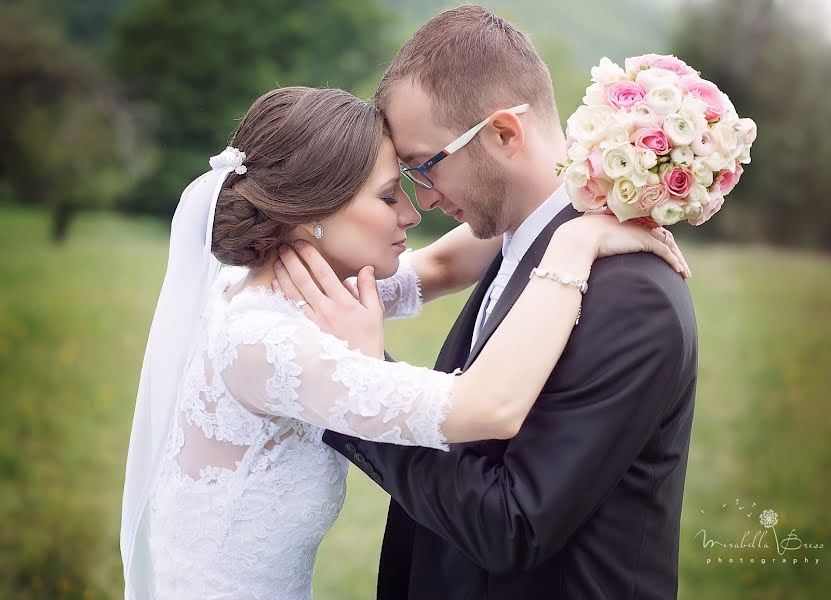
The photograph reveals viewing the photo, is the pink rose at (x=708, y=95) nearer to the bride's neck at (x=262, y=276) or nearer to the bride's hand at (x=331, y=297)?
the bride's hand at (x=331, y=297)

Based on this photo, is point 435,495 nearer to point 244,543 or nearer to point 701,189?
point 244,543

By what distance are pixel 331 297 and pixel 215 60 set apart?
5355 mm

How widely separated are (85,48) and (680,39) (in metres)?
4.51

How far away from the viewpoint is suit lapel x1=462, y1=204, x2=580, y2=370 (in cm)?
221

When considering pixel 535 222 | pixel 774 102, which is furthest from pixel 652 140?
pixel 774 102

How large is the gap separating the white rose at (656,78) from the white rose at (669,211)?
0.27 metres

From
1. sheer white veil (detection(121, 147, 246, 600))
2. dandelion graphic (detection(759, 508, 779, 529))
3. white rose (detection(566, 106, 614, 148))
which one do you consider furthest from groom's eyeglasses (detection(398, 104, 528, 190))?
dandelion graphic (detection(759, 508, 779, 529))

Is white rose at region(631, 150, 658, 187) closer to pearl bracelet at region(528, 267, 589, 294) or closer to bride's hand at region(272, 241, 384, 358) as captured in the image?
pearl bracelet at region(528, 267, 589, 294)

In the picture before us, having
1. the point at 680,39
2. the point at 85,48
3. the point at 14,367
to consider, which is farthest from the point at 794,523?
the point at 85,48

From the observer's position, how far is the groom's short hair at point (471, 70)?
2.47 metres

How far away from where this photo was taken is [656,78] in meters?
2.02

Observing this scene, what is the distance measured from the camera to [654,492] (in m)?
2.20

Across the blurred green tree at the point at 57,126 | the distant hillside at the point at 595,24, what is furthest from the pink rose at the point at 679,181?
the blurred green tree at the point at 57,126

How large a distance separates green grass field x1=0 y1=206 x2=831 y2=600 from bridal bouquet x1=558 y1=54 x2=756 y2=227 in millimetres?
3865
